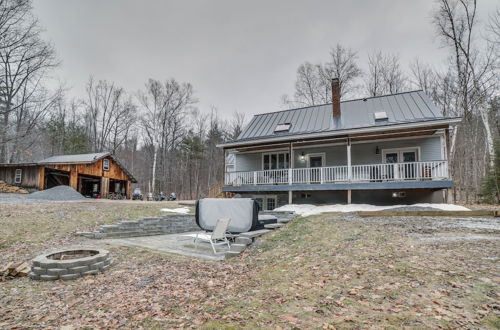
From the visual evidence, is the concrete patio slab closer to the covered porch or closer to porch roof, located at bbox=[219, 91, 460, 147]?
the covered porch

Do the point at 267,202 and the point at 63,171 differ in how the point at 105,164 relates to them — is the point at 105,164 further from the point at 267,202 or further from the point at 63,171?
the point at 267,202

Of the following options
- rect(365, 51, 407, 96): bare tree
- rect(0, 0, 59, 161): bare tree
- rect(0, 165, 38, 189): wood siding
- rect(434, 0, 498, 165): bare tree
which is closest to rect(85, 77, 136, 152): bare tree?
rect(0, 165, 38, 189): wood siding

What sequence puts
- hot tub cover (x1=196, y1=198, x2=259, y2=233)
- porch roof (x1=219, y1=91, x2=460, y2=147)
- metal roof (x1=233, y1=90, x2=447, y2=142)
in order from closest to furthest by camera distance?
hot tub cover (x1=196, y1=198, x2=259, y2=233), porch roof (x1=219, y1=91, x2=460, y2=147), metal roof (x1=233, y1=90, x2=447, y2=142)

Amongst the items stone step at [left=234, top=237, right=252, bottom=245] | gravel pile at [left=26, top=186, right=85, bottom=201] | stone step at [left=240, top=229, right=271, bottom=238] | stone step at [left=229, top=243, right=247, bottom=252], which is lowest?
stone step at [left=229, top=243, right=247, bottom=252]

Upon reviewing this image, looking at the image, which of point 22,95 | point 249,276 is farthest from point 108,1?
point 249,276

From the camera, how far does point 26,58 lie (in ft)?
52.8

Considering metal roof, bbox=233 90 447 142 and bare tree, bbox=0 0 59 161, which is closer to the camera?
metal roof, bbox=233 90 447 142

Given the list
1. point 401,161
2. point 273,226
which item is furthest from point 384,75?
point 273,226

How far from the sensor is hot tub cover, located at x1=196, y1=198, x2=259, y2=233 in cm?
782

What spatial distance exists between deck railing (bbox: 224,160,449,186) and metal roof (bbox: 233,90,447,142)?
2.03m

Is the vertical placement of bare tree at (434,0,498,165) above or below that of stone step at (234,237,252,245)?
above

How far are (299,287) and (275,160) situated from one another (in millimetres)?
13445

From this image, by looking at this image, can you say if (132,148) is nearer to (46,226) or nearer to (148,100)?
(148,100)

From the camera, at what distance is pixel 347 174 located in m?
13.1
